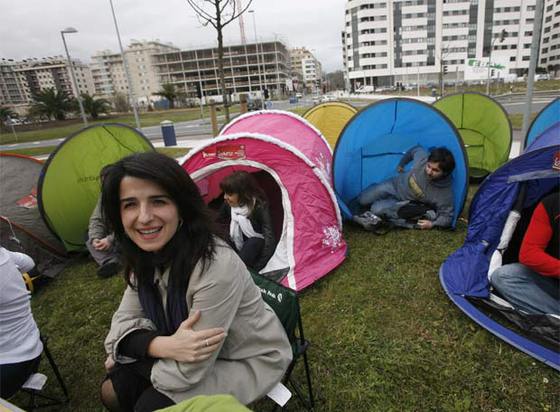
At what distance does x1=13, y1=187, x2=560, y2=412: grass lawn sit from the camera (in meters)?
2.18

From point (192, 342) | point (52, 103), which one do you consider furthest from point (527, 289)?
point (52, 103)

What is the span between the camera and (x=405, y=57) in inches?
2281

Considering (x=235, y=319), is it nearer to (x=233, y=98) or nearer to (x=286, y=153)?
(x=286, y=153)

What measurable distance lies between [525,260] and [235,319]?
226 centimetres

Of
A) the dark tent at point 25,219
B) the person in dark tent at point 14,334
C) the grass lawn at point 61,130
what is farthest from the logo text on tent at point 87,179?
the grass lawn at point 61,130

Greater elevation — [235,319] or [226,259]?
[226,259]

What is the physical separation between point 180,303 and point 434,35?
67825 mm

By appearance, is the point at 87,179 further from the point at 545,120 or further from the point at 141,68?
the point at 141,68

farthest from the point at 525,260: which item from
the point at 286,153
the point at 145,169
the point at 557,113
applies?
the point at 557,113

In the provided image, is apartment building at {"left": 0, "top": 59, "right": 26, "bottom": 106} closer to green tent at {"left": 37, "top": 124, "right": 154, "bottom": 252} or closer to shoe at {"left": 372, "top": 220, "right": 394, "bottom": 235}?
green tent at {"left": 37, "top": 124, "right": 154, "bottom": 252}

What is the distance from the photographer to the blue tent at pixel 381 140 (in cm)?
475

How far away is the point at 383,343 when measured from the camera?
8.74ft

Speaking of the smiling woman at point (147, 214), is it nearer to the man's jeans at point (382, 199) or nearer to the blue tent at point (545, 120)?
the man's jeans at point (382, 199)

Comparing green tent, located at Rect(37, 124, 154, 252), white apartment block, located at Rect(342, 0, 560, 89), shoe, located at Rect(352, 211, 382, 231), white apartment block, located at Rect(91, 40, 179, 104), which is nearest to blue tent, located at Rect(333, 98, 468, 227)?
shoe, located at Rect(352, 211, 382, 231)
